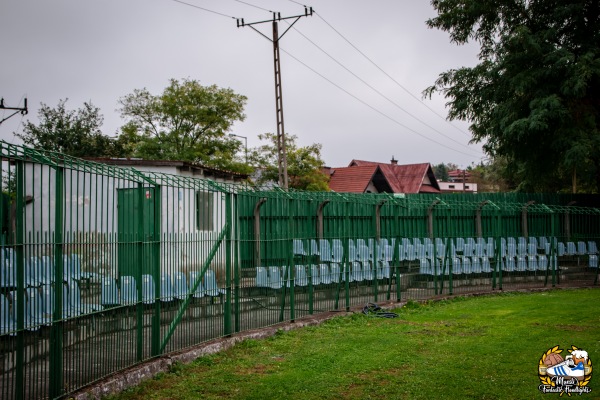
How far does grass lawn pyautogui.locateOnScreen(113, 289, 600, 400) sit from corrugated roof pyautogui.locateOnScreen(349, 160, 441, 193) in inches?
1754

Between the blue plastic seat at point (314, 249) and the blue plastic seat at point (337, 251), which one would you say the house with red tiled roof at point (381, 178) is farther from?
the blue plastic seat at point (314, 249)

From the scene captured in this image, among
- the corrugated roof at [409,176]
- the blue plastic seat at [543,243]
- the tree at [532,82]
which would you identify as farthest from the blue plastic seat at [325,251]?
the corrugated roof at [409,176]

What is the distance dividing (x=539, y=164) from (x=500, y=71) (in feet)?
13.7

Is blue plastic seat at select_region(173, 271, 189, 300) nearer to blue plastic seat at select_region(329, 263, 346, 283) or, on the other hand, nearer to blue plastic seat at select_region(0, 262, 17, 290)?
blue plastic seat at select_region(0, 262, 17, 290)

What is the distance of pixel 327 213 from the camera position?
14.0m

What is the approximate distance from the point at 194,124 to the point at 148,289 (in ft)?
90.9

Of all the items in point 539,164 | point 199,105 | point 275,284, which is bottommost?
Answer: point 275,284

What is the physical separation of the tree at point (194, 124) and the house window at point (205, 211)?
79.9 ft

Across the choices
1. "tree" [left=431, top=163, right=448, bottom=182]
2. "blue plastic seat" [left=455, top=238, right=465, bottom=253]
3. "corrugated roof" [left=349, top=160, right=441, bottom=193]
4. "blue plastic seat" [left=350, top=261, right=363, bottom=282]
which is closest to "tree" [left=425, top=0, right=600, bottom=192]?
"blue plastic seat" [left=455, top=238, right=465, bottom=253]

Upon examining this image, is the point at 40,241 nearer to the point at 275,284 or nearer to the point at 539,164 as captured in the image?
the point at 275,284


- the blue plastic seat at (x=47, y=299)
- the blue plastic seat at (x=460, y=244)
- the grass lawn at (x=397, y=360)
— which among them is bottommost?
the grass lawn at (x=397, y=360)

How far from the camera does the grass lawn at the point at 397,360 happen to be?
701 centimetres

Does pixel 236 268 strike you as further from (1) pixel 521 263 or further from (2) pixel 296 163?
(2) pixel 296 163

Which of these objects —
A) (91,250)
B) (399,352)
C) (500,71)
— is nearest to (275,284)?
(399,352)
